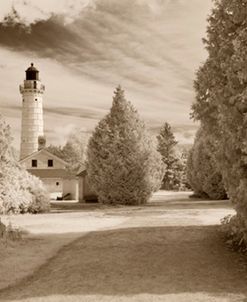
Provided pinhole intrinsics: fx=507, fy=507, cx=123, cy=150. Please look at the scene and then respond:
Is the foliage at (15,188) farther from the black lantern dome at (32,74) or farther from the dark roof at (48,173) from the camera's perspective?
the black lantern dome at (32,74)

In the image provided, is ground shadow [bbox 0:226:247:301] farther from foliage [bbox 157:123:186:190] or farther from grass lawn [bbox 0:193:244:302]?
foliage [bbox 157:123:186:190]

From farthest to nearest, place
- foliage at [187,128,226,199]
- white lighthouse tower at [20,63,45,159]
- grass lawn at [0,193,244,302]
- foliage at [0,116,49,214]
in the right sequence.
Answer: white lighthouse tower at [20,63,45,159] → foliage at [187,128,226,199] → foliage at [0,116,49,214] → grass lawn at [0,193,244,302]

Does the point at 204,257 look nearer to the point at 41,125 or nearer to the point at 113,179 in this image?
the point at 113,179

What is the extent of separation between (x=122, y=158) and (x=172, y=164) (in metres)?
44.3

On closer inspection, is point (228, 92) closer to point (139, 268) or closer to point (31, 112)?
point (139, 268)

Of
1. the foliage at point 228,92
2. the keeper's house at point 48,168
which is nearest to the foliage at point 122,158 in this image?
the foliage at point 228,92

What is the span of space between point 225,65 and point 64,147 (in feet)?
283

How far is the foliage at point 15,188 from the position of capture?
30.3 meters

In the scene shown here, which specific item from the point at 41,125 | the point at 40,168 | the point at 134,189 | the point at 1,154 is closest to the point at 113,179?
the point at 134,189

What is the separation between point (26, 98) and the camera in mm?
81750

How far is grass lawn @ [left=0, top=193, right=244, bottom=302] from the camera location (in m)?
10.7

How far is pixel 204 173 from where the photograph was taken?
43750mm

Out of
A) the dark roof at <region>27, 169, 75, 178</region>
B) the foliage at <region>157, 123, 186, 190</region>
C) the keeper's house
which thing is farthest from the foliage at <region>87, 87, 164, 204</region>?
the foliage at <region>157, 123, 186, 190</region>

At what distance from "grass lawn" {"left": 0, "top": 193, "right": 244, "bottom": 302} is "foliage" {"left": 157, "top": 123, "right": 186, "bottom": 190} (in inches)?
2385
